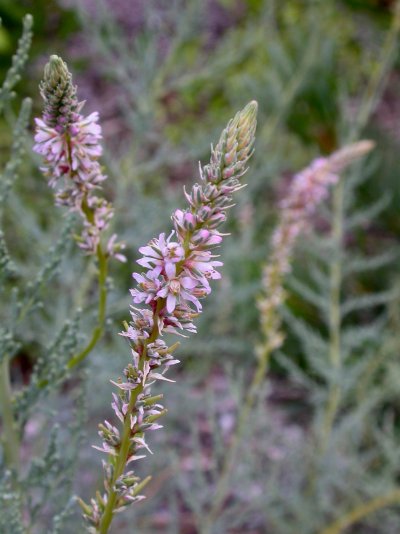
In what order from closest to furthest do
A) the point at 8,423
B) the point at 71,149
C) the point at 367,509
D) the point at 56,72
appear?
the point at 56,72 → the point at 71,149 → the point at 8,423 → the point at 367,509

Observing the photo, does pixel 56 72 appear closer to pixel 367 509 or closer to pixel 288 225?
pixel 288 225

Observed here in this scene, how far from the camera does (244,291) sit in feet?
10.5

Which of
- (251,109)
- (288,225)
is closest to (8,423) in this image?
(251,109)

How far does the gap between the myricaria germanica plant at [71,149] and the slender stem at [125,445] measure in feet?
1.10

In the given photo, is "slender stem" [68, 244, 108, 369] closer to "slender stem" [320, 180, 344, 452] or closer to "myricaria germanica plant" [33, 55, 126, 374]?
"myricaria germanica plant" [33, 55, 126, 374]

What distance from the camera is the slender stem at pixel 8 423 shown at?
1.32 m

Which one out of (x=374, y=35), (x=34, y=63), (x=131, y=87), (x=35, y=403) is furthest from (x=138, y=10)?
(x=35, y=403)

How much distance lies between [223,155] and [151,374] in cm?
28

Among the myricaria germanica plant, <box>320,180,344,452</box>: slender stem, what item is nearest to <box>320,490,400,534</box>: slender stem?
<box>320,180,344,452</box>: slender stem

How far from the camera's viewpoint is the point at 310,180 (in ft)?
7.09

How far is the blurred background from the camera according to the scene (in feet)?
8.79

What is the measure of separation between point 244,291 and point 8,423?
6.37 ft

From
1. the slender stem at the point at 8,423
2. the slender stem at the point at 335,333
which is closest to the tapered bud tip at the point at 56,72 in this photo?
the slender stem at the point at 8,423

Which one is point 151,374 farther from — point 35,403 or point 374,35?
point 374,35
